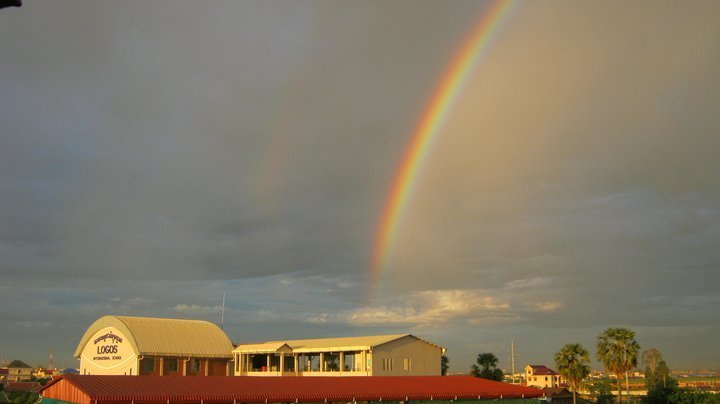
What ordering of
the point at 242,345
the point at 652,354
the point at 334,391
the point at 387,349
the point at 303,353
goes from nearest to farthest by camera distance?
the point at 334,391
the point at 387,349
the point at 303,353
the point at 242,345
the point at 652,354

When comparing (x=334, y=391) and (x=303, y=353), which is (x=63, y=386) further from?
(x=303, y=353)

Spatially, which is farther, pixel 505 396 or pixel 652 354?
pixel 652 354

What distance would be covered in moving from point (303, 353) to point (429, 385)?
23.7 metres

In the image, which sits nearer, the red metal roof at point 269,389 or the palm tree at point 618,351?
the red metal roof at point 269,389

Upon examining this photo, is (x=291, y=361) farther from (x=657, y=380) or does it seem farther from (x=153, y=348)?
(x=657, y=380)

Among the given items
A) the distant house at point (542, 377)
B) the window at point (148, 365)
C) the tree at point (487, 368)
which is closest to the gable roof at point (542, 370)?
the distant house at point (542, 377)

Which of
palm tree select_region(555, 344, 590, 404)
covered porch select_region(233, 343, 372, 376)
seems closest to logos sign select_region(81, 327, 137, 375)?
covered porch select_region(233, 343, 372, 376)

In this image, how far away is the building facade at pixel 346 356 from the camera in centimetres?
6969

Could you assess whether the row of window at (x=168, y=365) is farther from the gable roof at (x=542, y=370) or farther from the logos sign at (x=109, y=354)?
the gable roof at (x=542, y=370)

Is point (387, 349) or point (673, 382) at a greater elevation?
point (387, 349)

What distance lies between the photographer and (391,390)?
54.0 meters

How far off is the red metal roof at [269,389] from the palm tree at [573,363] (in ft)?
100

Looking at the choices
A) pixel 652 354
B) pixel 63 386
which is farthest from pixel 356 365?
pixel 652 354

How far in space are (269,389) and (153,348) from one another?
31432mm
